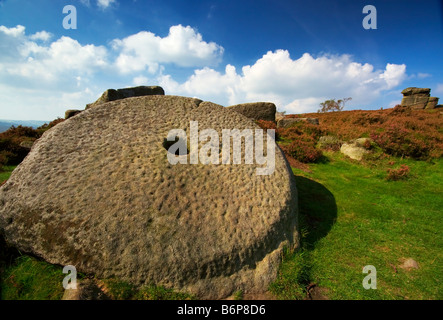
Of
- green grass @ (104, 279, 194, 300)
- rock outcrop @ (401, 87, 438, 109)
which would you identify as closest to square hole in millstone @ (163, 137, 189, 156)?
green grass @ (104, 279, 194, 300)

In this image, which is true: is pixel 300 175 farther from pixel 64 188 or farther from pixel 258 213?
pixel 64 188

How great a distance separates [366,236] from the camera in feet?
15.6

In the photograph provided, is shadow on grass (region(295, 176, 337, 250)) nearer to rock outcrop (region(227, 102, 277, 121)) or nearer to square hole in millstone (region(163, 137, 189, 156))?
square hole in millstone (region(163, 137, 189, 156))

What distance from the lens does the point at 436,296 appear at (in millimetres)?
3283

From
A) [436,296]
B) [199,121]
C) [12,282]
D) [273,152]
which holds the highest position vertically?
[199,121]

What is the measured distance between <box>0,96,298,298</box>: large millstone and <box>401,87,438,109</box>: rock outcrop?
109 feet

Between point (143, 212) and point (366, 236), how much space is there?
4957mm

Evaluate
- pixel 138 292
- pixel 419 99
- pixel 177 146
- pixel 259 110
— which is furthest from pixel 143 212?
pixel 419 99

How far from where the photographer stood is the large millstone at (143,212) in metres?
3.01

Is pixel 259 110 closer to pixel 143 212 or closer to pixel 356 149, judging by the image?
pixel 356 149

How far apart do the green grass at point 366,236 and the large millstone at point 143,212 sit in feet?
2.10

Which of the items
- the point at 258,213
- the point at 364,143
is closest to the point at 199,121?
the point at 258,213

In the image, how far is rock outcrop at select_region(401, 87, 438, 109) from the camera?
25584 mm
